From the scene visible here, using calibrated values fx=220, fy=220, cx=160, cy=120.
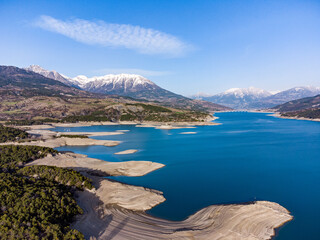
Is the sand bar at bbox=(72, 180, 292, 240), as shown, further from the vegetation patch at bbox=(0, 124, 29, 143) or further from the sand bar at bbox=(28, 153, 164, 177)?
the vegetation patch at bbox=(0, 124, 29, 143)

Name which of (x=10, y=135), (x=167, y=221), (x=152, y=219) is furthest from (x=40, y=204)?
(x=10, y=135)

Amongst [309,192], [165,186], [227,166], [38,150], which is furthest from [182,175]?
[38,150]

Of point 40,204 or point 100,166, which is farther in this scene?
point 100,166

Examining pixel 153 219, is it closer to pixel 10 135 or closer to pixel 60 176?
pixel 60 176

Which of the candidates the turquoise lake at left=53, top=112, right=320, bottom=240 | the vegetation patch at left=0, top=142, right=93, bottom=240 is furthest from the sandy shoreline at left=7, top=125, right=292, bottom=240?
the vegetation patch at left=0, top=142, right=93, bottom=240

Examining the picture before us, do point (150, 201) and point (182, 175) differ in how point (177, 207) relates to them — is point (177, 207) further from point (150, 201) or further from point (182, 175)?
point (182, 175)

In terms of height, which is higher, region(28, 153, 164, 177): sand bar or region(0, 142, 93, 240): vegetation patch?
region(0, 142, 93, 240): vegetation patch

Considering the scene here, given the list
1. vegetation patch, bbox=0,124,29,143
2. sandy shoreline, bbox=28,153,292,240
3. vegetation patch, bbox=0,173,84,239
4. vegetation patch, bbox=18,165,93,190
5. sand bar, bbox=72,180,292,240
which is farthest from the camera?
vegetation patch, bbox=0,124,29,143

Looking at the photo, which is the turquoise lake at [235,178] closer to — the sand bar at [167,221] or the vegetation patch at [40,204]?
the sand bar at [167,221]
